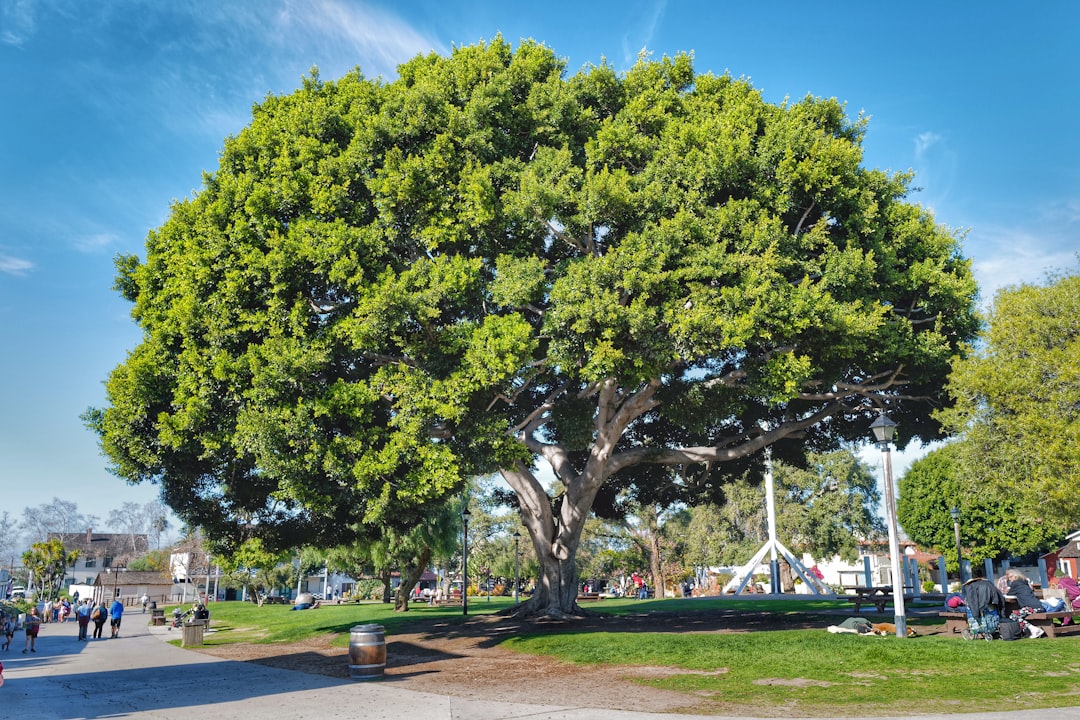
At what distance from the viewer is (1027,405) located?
18.0 m

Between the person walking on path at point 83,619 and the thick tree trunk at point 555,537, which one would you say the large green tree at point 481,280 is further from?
the person walking on path at point 83,619

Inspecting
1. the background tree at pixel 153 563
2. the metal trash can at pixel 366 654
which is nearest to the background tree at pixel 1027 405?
the metal trash can at pixel 366 654

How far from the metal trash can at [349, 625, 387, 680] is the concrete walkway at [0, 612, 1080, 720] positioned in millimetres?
331

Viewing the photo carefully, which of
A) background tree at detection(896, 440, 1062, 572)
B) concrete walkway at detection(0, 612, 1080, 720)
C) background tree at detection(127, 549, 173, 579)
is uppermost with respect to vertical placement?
background tree at detection(896, 440, 1062, 572)

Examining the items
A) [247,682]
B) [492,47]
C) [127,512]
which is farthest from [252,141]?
[127,512]

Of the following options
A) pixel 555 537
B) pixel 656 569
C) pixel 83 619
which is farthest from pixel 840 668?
pixel 656 569

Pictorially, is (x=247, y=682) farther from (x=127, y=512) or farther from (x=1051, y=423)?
(x=127, y=512)

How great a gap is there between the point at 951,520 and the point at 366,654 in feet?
141

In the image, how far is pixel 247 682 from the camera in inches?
523

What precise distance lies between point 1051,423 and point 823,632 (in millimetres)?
7511

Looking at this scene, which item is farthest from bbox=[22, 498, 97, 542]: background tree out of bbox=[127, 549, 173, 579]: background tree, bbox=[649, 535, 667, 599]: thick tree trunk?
bbox=[649, 535, 667, 599]: thick tree trunk

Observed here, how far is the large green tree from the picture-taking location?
15836 millimetres

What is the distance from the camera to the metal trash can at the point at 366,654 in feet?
42.8

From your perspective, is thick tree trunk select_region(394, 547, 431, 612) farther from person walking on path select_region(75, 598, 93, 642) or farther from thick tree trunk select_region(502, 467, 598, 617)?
thick tree trunk select_region(502, 467, 598, 617)
